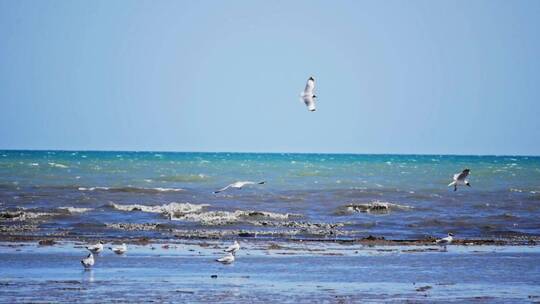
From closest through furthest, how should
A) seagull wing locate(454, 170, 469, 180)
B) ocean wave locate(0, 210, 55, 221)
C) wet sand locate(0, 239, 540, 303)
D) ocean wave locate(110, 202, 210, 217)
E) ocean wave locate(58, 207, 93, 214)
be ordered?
1. wet sand locate(0, 239, 540, 303)
2. seagull wing locate(454, 170, 469, 180)
3. ocean wave locate(0, 210, 55, 221)
4. ocean wave locate(58, 207, 93, 214)
5. ocean wave locate(110, 202, 210, 217)

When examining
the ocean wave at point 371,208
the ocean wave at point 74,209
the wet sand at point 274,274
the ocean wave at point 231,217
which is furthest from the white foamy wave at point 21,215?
the ocean wave at point 371,208

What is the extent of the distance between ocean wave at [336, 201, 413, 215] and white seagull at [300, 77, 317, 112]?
50.9ft

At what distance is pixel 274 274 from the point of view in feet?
55.8

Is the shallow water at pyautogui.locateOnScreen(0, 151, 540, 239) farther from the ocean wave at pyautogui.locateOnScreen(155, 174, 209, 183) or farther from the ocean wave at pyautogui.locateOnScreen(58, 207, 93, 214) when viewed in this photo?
the ocean wave at pyautogui.locateOnScreen(155, 174, 209, 183)

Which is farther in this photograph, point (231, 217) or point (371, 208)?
point (371, 208)

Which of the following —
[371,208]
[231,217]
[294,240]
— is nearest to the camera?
[294,240]

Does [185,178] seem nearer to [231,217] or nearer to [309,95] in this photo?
[231,217]

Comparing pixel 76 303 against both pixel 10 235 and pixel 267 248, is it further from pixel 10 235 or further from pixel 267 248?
pixel 10 235

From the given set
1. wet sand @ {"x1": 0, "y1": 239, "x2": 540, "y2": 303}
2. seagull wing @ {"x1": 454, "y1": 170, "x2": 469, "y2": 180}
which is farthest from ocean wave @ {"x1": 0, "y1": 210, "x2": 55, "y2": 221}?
seagull wing @ {"x1": 454, "y1": 170, "x2": 469, "y2": 180}

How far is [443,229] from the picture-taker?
28047 millimetres

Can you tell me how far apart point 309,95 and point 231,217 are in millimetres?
13208

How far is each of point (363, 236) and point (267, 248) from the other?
4.56m

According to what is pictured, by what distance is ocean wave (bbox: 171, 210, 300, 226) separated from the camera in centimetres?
2959

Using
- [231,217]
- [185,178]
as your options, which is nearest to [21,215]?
[231,217]
